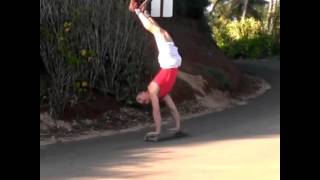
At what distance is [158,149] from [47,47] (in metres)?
3.00

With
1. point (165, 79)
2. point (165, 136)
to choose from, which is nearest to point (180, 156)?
point (165, 136)

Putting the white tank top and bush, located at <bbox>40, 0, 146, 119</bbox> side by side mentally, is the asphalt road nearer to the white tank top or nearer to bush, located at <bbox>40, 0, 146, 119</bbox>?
the white tank top

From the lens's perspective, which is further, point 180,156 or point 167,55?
point 167,55

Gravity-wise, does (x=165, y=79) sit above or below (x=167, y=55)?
below

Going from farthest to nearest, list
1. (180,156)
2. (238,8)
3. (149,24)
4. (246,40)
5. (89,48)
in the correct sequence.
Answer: (238,8), (246,40), (89,48), (149,24), (180,156)

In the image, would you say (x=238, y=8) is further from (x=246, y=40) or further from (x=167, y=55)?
(x=167, y=55)

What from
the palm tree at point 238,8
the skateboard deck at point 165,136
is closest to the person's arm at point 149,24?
the skateboard deck at point 165,136

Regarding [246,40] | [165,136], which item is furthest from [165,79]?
[246,40]

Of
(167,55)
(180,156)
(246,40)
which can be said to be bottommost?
(246,40)

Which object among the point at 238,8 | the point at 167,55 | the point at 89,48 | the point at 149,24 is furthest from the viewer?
the point at 238,8

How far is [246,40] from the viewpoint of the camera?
37.7m

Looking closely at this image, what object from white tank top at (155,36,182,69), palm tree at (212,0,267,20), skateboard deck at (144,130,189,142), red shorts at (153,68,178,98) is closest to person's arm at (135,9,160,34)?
white tank top at (155,36,182,69)
